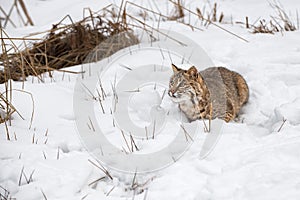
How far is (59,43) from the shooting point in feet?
16.3

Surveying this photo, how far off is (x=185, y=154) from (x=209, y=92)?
1.00 m

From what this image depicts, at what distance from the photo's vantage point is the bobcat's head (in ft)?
11.7

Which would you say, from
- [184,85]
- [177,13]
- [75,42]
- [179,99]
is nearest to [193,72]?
[184,85]

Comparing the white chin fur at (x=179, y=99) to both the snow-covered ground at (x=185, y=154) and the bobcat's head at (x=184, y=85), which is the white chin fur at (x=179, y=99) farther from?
the snow-covered ground at (x=185, y=154)

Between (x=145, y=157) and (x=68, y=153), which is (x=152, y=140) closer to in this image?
(x=145, y=157)

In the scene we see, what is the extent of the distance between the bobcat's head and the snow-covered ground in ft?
0.98

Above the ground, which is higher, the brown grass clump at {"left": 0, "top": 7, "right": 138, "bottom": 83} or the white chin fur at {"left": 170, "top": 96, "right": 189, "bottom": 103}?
the brown grass clump at {"left": 0, "top": 7, "right": 138, "bottom": 83}

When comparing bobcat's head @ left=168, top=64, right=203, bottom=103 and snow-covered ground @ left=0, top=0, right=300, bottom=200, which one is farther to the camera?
bobcat's head @ left=168, top=64, right=203, bottom=103

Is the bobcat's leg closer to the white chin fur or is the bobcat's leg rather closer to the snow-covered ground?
the snow-covered ground

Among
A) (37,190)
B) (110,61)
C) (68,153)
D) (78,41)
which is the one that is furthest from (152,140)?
(78,41)

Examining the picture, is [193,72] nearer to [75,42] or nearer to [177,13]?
[75,42]

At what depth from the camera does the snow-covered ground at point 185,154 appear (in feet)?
8.27

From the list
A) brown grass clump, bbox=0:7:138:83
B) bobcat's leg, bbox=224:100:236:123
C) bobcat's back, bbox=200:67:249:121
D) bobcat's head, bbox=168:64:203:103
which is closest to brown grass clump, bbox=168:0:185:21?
brown grass clump, bbox=0:7:138:83

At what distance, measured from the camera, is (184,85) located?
359 centimetres
